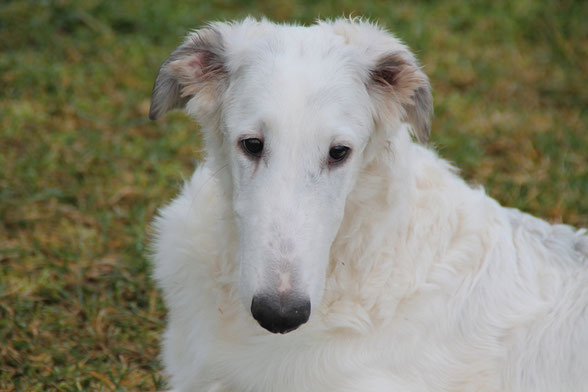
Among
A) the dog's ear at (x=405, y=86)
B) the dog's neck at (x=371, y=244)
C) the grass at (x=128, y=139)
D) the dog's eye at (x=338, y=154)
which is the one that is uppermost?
the dog's ear at (x=405, y=86)

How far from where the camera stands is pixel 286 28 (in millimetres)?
3297

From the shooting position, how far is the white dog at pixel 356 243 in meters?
3.06

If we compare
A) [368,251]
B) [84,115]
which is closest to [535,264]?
[368,251]

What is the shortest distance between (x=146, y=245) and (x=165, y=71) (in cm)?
206

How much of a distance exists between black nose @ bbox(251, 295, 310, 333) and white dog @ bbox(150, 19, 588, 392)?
0.65ft

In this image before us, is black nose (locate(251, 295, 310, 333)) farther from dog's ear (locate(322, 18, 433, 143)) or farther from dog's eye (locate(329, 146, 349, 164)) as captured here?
dog's ear (locate(322, 18, 433, 143))

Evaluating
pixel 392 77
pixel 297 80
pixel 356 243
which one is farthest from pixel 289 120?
pixel 356 243

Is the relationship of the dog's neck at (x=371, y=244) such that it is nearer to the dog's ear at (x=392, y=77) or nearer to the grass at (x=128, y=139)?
the dog's ear at (x=392, y=77)

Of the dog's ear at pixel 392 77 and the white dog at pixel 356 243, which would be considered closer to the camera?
the white dog at pixel 356 243

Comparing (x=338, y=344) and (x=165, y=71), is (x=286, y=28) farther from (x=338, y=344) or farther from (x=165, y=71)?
(x=338, y=344)

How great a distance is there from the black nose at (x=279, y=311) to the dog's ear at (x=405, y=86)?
110cm

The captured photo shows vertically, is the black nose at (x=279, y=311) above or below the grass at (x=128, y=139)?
above

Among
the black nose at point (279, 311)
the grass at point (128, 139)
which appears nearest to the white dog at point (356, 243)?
the black nose at point (279, 311)

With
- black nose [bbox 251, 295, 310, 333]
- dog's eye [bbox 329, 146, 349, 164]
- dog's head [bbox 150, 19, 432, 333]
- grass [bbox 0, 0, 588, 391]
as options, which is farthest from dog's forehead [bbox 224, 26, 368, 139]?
grass [bbox 0, 0, 588, 391]
